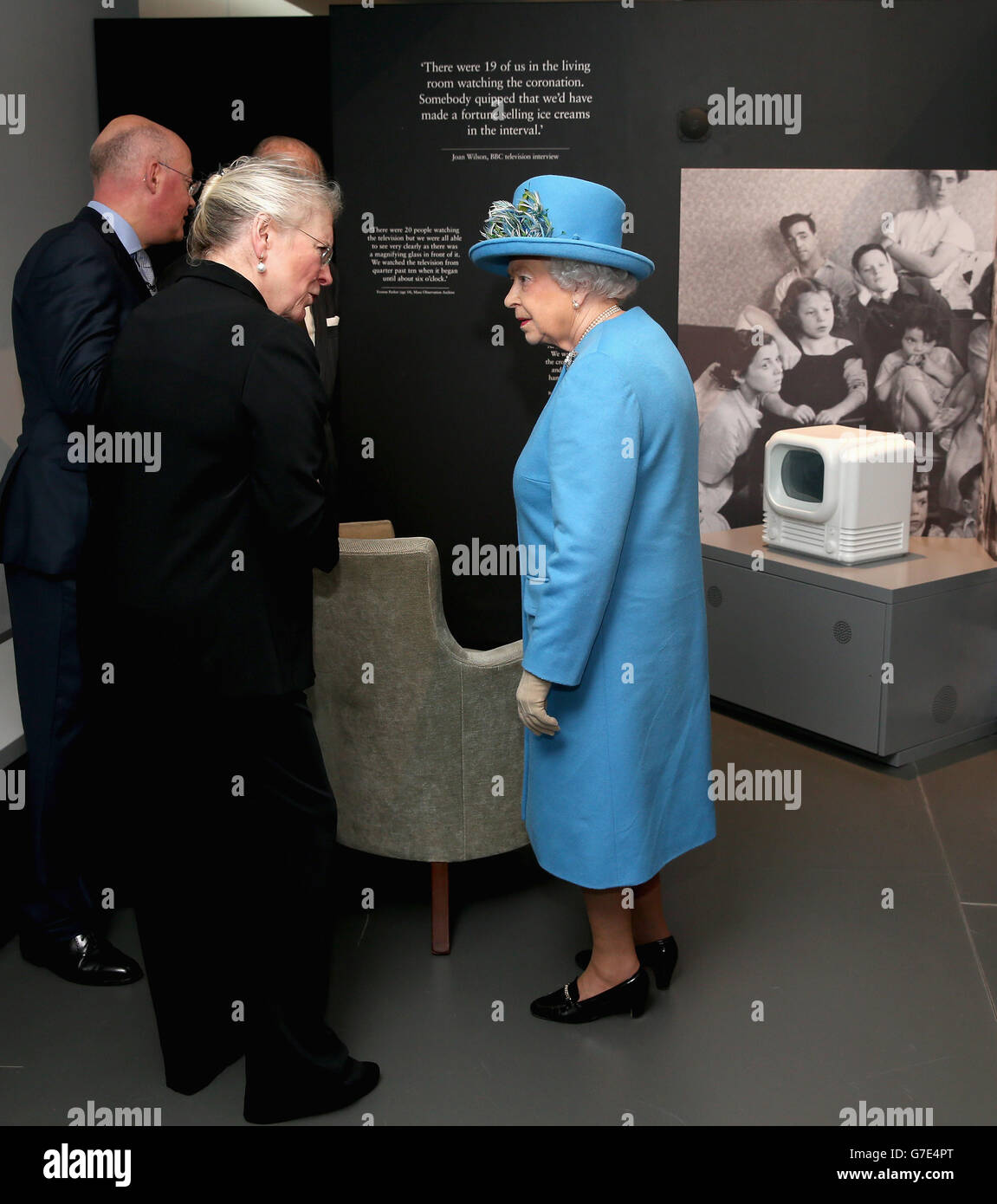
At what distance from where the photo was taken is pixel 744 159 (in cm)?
459

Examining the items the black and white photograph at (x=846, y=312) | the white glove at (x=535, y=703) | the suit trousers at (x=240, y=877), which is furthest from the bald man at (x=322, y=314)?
the suit trousers at (x=240, y=877)

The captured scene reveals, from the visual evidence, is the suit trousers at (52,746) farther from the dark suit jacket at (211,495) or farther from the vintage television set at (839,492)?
the vintage television set at (839,492)

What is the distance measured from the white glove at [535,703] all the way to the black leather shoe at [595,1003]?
68 centimetres

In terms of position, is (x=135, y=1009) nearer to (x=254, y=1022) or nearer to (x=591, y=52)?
(x=254, y=1022)

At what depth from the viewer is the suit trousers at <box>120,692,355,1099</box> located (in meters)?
2.26

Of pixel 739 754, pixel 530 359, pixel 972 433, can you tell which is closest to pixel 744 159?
pixel 530 359

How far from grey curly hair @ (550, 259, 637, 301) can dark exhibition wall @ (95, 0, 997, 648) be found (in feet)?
6.73

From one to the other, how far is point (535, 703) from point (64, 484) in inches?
47.7

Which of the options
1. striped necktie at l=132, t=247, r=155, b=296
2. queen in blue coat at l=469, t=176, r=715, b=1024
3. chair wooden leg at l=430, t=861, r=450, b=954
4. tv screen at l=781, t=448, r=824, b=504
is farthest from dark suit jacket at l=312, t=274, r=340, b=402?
chair wooden leg at l=430, t=861, r=450, b=954

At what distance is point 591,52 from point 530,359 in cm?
109

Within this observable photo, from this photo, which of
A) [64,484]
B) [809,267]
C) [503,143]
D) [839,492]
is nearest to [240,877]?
[64,484]

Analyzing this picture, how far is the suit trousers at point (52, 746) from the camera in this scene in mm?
2855

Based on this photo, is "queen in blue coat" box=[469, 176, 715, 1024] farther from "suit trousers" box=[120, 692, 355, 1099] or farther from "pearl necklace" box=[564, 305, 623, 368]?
"suit trousers" box=[120, 692, 355, 1099]
